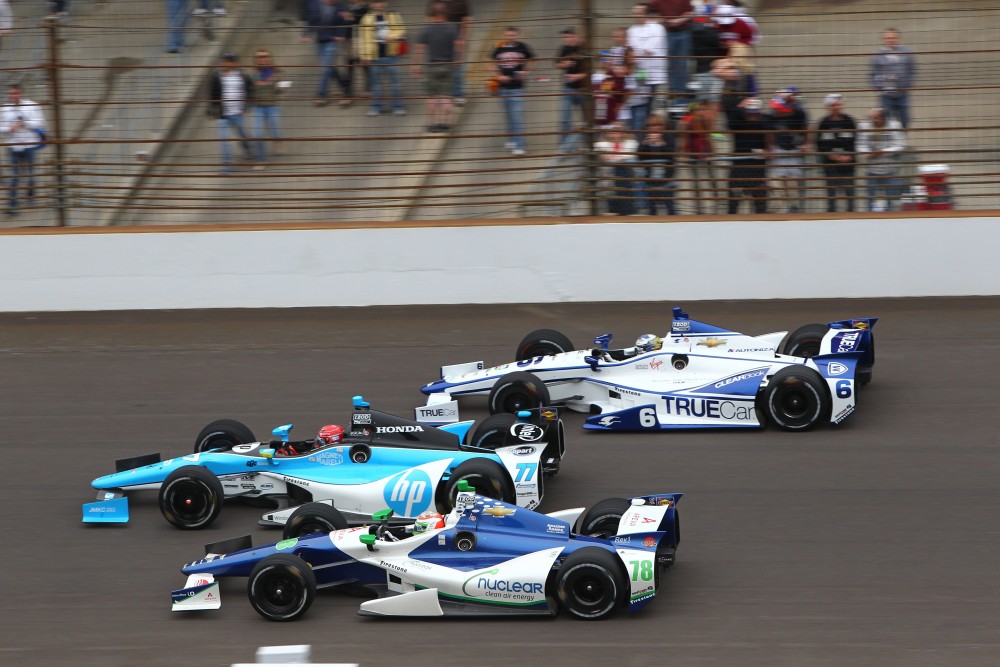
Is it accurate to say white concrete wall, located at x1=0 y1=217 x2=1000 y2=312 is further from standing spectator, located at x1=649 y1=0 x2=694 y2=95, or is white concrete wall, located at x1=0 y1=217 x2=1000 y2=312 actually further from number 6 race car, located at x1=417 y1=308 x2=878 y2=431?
number 6 race car, located at x1=417 y1=308 x2=878 y2=431

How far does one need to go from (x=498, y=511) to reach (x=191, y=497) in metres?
1.98

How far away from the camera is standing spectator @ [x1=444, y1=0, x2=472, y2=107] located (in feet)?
41.7

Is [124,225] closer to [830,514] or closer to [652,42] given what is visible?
[652,42]

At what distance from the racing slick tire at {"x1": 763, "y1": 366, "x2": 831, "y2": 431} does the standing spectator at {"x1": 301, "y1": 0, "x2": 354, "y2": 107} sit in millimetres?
6345

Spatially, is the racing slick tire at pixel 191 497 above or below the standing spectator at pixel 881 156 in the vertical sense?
below

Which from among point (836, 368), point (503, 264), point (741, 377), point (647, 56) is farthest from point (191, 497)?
point (647, 56)

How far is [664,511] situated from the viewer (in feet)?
19.5

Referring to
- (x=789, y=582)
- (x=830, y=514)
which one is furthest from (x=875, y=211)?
(x=789, y=582)

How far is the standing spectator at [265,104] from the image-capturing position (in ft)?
41.9

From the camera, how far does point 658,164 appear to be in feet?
40.2

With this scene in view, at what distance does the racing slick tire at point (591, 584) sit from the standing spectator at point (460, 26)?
26.1 ft

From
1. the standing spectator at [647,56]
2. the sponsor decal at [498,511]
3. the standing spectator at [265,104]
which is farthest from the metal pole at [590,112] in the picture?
the sponsor decal at [498,511]

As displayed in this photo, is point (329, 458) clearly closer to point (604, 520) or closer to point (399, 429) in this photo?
point (399, 429)

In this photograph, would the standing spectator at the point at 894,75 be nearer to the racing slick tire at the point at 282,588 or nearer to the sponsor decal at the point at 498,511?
the sponsor decal at the point at 498,511
